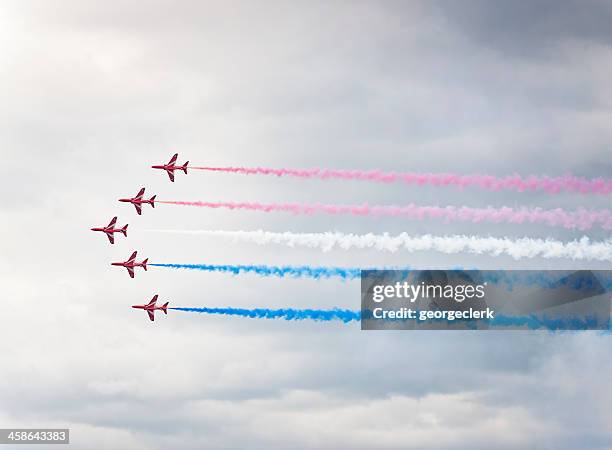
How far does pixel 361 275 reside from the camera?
196m

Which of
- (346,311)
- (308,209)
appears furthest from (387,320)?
(308,209)

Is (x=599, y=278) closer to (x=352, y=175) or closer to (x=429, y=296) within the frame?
(x=429, y=296)

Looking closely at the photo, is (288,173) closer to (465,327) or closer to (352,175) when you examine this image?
(352,175)

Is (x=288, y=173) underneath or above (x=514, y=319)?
above

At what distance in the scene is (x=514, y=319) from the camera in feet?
650

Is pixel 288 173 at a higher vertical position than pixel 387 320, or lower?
higher

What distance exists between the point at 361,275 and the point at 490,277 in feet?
57.9

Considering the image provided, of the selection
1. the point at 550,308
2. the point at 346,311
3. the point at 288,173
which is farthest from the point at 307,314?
the point at 550,308

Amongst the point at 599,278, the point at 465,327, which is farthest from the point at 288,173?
the point at 599,278

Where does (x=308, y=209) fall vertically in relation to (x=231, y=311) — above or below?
above

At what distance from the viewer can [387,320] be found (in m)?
197

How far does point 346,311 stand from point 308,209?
14.6m

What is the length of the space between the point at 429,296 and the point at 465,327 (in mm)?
6675

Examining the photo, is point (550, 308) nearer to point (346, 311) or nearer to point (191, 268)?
point (346, 311)
